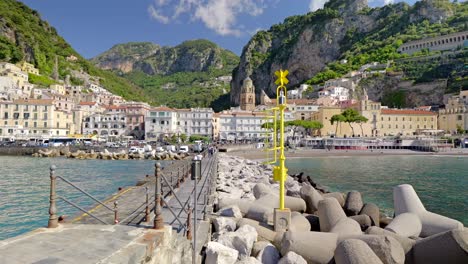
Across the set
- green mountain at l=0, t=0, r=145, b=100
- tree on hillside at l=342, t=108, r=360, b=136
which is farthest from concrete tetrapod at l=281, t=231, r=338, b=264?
green mountain at l=0, t=0, r=145, b=100

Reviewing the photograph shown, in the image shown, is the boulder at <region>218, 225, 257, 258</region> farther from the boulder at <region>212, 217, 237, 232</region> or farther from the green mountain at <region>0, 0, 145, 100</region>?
the green mountain at <region>0, 0, 145, 100</region>

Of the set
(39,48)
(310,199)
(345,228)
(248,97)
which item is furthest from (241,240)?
(39,48)

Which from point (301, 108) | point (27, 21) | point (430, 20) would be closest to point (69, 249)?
point (301, 108)

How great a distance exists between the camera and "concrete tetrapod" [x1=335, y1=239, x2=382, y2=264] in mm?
5273

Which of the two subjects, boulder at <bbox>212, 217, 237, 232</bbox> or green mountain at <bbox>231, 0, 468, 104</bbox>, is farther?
green mountain at <bbox>231, 0, 468, 104</bbox>

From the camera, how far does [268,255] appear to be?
6.60m

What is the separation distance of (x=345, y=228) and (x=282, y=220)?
140cm

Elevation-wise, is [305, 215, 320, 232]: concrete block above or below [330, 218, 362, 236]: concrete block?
below

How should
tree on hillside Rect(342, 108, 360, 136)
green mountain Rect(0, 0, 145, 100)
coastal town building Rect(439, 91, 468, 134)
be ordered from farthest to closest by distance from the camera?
green mountain Rect(0, 0, 145, 100)
coastal town building Rect(439, 91, 468, 134)
tree on hillside Rect(342, 108, 360, 136)

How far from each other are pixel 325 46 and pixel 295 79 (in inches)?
763

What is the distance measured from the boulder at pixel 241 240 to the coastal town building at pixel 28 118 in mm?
74504

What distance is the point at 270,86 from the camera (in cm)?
14575

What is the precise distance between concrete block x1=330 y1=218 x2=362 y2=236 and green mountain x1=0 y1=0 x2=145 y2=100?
114m

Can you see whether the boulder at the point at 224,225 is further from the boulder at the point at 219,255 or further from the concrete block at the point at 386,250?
the concrete block at the point at 386,250
